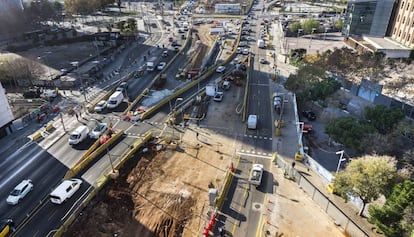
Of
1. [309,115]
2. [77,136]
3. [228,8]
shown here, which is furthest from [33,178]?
[228,8]

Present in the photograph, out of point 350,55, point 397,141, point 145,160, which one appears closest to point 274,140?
point 397,141

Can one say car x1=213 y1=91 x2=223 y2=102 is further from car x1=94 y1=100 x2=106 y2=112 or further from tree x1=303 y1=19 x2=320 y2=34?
tree x1=303 y1=19 x2=320 y2=34

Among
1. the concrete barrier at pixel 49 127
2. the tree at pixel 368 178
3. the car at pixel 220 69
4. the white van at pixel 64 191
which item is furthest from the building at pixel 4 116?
the tree at pixel 368 178

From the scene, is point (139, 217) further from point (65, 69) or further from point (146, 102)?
point (65, 69)

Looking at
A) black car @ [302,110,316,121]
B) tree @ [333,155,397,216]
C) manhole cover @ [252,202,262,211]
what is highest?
tree @ [333,155,397,216]

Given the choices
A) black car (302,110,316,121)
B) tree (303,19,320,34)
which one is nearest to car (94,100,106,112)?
black car (302,110,316,121)
